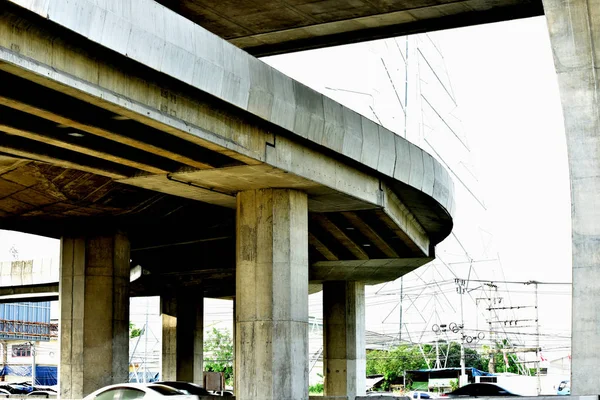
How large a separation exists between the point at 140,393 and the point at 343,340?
1963 cm

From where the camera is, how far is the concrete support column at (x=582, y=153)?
61.2ft

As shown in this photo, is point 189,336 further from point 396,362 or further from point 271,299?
point 396,362

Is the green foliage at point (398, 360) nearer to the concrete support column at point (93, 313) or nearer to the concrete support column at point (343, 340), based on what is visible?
the concrete support column at point (343, 340)

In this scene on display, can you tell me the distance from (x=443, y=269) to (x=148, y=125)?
6643cm

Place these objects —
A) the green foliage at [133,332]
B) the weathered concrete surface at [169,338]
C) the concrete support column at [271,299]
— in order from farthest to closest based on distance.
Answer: the green foliage at [133,332]
the weathered concrete surface at [169,338]
the concrete support column at [271,299]

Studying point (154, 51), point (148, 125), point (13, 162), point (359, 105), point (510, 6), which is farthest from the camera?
point (359, 105)

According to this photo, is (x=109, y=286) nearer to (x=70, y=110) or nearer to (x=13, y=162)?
(x=13, y=162)

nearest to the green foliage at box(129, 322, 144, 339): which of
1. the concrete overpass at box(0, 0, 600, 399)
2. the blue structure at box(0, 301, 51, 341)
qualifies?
the blue structure at box(0, 301, 51, 341)

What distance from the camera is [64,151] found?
2120 cm

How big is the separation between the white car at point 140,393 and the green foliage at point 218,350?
229 feet

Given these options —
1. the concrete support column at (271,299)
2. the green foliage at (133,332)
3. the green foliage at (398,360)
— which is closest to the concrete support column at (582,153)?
the concrete support column at (271,299)

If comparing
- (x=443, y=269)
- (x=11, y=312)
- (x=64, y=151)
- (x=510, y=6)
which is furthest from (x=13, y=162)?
(x=11, y=312)

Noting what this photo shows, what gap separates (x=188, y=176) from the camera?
2248 cm

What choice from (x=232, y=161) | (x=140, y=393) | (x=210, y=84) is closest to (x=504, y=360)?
(x=140, y=393)
